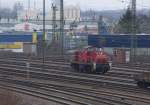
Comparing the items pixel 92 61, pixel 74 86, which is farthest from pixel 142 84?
pixel 92 61

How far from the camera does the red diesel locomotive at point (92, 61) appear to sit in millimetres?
38156

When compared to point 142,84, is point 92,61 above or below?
above

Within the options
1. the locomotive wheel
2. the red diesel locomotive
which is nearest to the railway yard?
the locomotive wheel

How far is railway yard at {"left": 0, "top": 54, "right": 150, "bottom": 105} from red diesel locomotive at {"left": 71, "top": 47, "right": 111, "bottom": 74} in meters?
0.57

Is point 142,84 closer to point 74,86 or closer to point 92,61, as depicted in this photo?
point 74,86

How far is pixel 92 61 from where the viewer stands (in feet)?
127

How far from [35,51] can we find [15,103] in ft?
153

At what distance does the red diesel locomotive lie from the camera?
3816cm

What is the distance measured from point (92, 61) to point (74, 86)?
30.0 feet

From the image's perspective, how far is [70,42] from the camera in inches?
3226

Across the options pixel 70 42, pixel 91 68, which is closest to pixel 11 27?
pixel 70 42

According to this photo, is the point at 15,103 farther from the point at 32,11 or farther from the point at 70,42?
the point at 32,11

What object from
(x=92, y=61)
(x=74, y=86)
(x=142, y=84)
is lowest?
(x=74, y=86)

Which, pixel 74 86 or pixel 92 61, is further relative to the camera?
pixel 92 61
